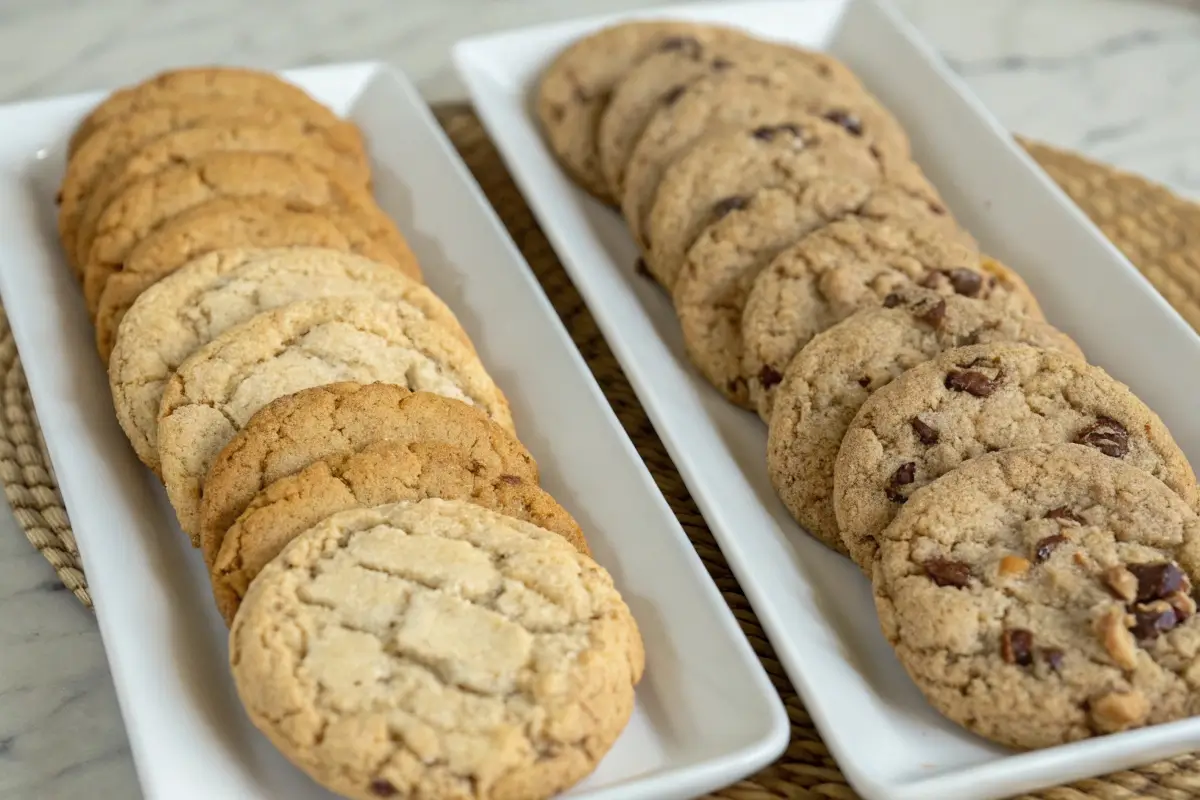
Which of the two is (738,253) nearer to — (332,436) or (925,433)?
(925,433)

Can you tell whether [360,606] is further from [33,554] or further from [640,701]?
[33,554]

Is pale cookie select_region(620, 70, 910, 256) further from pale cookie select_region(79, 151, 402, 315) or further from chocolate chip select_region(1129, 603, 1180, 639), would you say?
chocolate chip select_region(1129, 603, 1180, 639)

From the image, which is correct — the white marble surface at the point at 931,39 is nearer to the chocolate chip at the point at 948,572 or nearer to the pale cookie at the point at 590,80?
the pale cookie at the point at 590,80

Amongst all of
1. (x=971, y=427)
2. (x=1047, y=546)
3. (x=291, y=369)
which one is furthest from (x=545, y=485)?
(x=1047, y=546)

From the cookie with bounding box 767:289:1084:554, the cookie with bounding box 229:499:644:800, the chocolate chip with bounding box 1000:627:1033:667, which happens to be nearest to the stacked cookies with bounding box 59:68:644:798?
the cookie with bounding box 229:499:644:800

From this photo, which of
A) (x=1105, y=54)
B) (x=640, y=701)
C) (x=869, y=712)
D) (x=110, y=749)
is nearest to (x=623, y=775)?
(x=640, y=701)

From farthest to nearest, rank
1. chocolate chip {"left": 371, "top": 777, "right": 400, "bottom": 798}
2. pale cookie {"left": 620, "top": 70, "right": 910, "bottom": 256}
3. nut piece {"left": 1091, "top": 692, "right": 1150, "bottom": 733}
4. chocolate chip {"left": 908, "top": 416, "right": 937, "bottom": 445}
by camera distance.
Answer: pale cookie {"left": 620, "top": 70, "right": 910, "bottom": 256} → chocolate chip {"left": 908, "top": 416, "right": 937, "bottom": 445} → nut piece {"left": 1091, "top": 692, "right": 1150, "bottom": 733} → chocolate chip {"left": 371, "top": 777, "right": 400, "bottom": 798}

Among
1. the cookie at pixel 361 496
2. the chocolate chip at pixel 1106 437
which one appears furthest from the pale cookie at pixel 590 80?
the chocolate chip at pixel 1106 437
